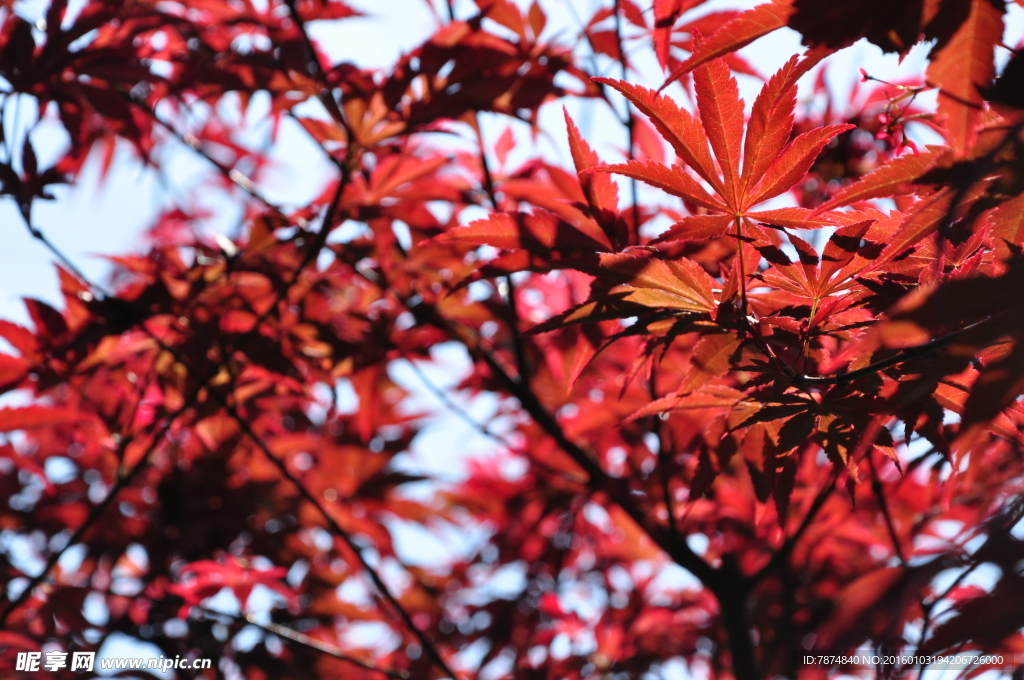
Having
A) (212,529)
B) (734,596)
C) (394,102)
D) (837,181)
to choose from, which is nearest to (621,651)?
(734,596)

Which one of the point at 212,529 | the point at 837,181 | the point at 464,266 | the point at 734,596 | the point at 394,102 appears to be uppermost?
the point at 837,181

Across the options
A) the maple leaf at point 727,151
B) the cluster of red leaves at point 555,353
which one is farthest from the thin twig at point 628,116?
the maple leaf at point 727,151

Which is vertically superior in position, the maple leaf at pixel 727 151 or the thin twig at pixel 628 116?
the thin twig at pixel 628 116

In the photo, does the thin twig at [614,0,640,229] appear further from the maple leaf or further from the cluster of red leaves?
the maple leaf

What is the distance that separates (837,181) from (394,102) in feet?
2.68

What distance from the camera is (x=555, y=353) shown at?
1313 mm

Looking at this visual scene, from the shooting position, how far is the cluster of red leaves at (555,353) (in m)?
0.50

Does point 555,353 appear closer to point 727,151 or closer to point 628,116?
point 628,116

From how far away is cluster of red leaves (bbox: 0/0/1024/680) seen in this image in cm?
50

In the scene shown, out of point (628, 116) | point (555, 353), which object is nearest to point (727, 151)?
point (628, 116)

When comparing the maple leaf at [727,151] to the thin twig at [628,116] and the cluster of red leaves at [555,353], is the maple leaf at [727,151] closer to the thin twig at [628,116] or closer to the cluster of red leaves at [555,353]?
the cluster of red leaves at [555,353]

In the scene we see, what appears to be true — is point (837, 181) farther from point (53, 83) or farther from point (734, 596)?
point (53, 83)

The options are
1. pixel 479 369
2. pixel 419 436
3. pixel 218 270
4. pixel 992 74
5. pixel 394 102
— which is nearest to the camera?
pixel 992 74

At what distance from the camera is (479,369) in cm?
131
